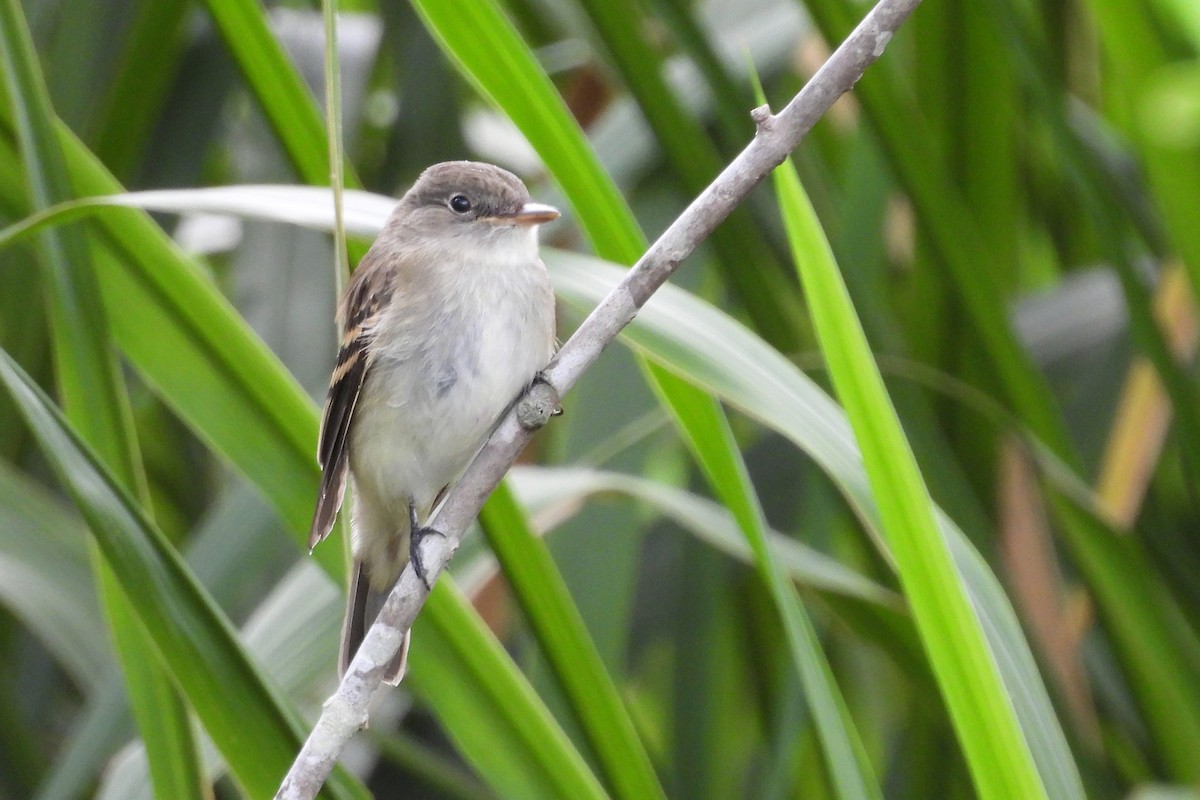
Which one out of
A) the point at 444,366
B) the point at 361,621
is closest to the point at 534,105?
the point at 444,366

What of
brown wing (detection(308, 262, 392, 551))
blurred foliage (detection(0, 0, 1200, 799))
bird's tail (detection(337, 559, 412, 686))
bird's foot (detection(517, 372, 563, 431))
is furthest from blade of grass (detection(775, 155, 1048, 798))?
brown wing (detection(308, 262, 392, 551))

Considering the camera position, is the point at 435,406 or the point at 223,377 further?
the point at 435,406

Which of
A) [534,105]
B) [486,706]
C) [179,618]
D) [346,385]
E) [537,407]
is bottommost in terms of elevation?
[486,706]

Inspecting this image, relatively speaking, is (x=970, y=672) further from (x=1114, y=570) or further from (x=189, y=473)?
(x=189, y=473)

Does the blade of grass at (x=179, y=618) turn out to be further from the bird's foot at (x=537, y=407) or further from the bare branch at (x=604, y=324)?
the bird's foot at (x=537, y=407)

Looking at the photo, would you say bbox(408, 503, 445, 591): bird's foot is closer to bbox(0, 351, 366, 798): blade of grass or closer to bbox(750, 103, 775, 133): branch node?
bbox(0, 351, 366, 798): blade of grass

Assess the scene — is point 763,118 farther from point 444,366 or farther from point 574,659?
point 444,366
